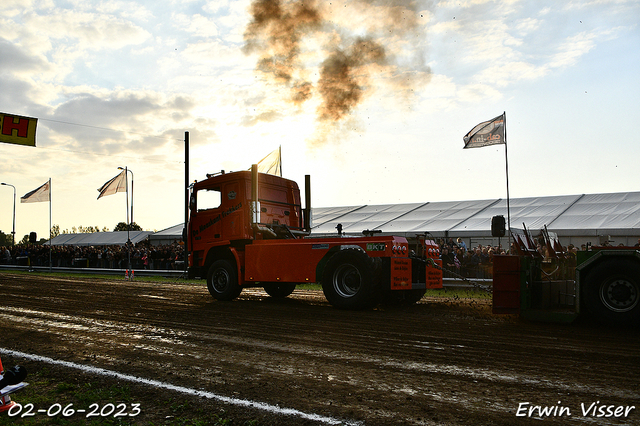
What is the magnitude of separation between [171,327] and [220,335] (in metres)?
1.23

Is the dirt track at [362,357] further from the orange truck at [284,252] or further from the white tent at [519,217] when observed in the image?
the white tent at [519,217]

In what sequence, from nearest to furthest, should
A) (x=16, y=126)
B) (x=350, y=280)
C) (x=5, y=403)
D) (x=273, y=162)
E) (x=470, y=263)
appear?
(x=5, y=403), (x=16, y=126), (x=350, y=280), (x=273, y=162), (x=470, y=263)

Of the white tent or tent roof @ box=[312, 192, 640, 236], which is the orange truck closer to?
the white tent

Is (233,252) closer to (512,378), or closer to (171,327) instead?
(171,327)

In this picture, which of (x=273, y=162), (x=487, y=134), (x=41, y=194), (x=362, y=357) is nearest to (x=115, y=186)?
(x=41, y=194)

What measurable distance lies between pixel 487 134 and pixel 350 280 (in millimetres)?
13086

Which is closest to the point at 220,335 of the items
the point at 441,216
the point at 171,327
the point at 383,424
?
the point at 171,327

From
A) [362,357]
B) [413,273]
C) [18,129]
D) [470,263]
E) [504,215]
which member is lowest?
[362,357]

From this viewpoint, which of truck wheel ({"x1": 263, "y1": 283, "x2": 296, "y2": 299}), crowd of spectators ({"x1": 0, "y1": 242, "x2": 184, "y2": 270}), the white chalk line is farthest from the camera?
crowd of spectators ({"x1": 0, "y1": 242, "x2": 184, "y2": 270})

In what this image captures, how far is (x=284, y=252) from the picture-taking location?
36.6ft

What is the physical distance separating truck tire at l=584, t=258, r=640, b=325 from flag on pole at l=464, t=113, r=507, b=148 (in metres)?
13.7

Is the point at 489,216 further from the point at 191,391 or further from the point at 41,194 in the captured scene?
the point at 41,194

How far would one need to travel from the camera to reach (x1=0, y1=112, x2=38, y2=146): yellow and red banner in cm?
632

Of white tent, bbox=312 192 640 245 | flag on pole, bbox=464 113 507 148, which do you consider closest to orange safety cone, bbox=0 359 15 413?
white tent, bbox=312 192 640 245
